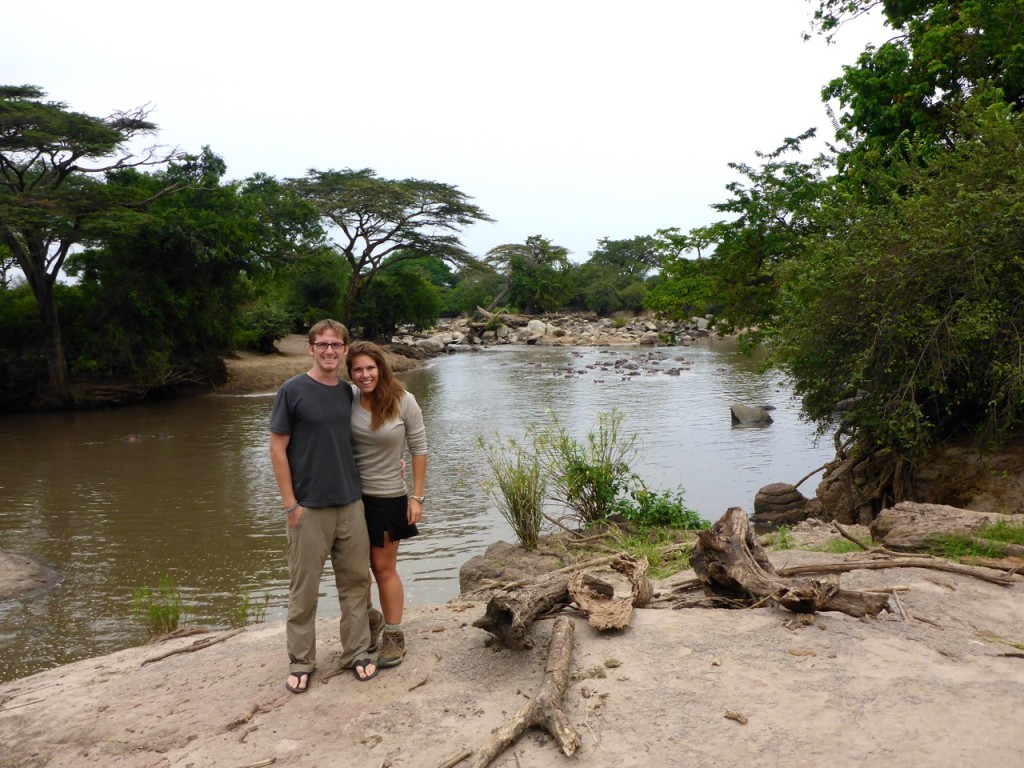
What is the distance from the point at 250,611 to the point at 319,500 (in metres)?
3.59

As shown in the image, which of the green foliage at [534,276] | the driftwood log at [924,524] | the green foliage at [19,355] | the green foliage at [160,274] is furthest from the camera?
the green foliage at [534,276]

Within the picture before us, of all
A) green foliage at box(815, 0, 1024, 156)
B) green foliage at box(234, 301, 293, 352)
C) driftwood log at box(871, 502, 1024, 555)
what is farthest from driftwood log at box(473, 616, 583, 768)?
green foliage at box(234, 301, 293, 352)

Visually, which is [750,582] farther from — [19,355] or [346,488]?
[19,355]

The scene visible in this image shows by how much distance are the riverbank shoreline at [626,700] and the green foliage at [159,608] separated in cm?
146

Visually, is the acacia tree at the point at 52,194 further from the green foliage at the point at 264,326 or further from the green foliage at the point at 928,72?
the green foliage at the point at 928,72

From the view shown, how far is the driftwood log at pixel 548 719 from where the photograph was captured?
3.28 meters

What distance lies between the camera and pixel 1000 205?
302 inches

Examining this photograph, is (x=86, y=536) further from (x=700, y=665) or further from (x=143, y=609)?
(x=700, y=665)

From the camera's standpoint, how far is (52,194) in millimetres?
19000

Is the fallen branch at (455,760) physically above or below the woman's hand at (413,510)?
below

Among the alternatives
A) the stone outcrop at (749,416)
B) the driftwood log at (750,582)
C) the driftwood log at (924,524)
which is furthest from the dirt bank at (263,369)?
the driftwood log at (750,582)

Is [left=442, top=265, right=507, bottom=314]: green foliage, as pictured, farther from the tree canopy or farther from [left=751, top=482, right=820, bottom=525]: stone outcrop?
[left=751, top=482, right=820, bottom=525]: stone outcrop

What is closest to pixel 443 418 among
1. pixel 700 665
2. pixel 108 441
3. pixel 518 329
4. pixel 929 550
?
pixel 108 441

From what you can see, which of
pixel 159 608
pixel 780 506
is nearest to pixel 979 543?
pixel 780 506
